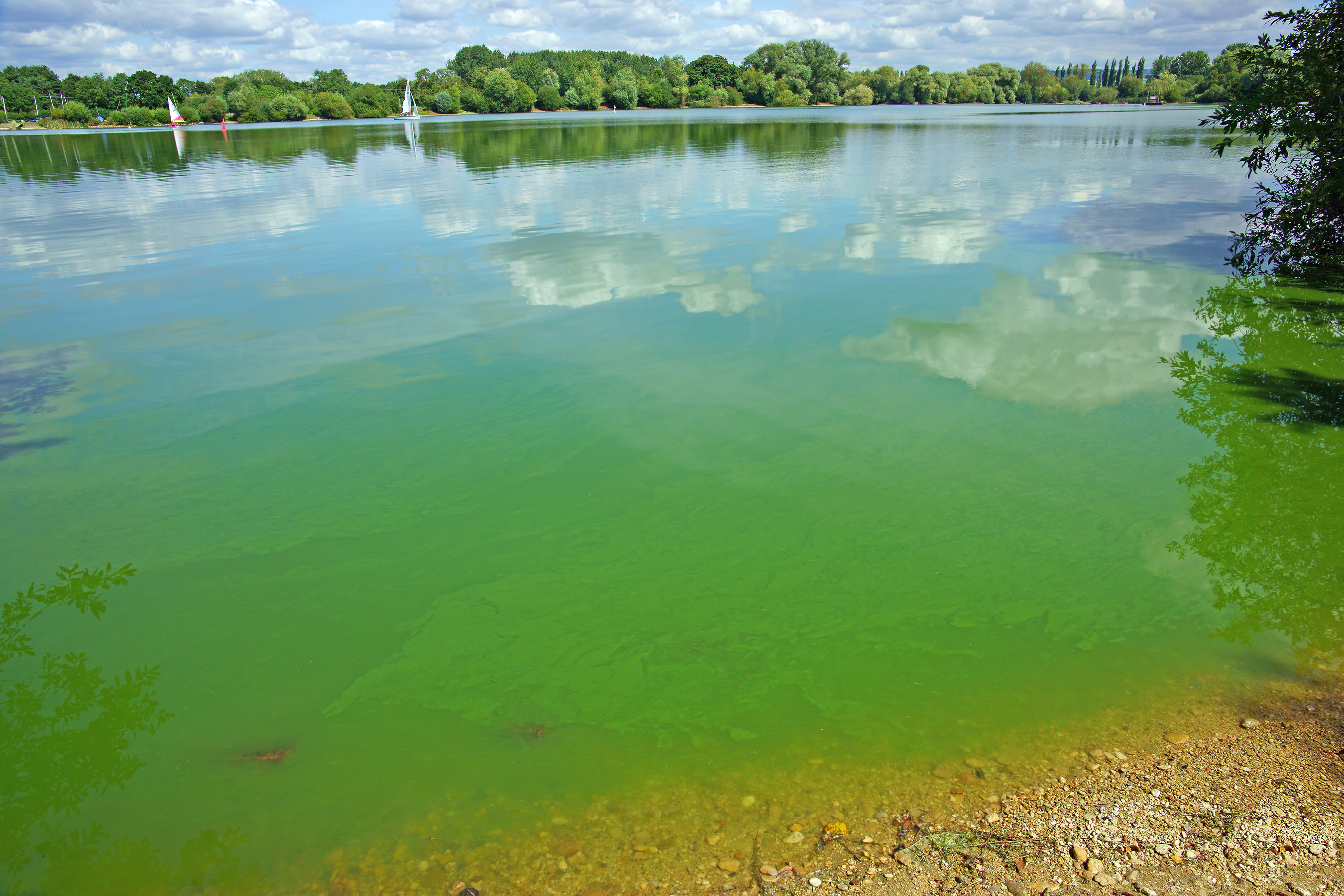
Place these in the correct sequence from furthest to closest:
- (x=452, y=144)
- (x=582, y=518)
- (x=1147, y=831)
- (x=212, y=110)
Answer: (x=212, y=110)
(x=452, y=144)
(x=582, y=518)
(x=1147, y=831)

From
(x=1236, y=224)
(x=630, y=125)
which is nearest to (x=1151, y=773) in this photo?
(x=1236, y=224)

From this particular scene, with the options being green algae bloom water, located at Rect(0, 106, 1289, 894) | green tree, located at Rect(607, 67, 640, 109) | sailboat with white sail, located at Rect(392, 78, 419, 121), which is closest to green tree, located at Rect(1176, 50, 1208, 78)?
green tree, located at Rect(607, 67, 640, 109)

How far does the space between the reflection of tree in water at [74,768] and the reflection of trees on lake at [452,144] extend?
1001 inches

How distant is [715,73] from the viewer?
413 ft

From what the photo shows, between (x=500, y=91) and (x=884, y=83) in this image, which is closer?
(x=500, y=91)

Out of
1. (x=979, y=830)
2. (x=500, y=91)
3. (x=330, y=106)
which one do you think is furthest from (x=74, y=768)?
(x=500, y=91)

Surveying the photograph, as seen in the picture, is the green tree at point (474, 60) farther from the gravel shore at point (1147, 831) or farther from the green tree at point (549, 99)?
the gravel shore at point (1147, 831)

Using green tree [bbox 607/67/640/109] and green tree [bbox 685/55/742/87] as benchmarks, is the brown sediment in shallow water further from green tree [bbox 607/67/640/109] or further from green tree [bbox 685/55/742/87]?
green tree [bbox 685/55/742/87]

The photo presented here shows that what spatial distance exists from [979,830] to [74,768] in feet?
13.2

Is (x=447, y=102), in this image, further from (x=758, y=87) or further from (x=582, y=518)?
(x=582, y=518)

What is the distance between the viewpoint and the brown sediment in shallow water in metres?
2.63

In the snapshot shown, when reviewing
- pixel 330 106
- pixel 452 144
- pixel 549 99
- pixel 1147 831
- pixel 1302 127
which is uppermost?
pixel 549 99

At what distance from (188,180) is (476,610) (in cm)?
2809

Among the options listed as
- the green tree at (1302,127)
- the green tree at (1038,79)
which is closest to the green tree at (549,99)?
the green tree at (1038,79)
